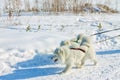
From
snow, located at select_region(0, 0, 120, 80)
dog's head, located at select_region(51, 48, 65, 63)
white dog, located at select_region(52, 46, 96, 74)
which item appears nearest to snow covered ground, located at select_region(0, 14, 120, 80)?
snow, located at select_region(0, 0, 120, 80)

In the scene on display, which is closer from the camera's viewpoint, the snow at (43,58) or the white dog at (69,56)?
the white dog at (69,56)

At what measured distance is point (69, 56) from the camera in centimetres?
461

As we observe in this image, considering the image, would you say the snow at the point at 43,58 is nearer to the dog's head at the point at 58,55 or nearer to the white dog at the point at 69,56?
the white dog at the point at 69,56

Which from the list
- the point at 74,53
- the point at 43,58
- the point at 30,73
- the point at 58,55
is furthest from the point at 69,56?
the point at 43,58

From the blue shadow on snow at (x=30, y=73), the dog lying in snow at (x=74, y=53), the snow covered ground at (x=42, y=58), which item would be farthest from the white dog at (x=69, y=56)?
the blue shadow on snow at (x=30, y=73)

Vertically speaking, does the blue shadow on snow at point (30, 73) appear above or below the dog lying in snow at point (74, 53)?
below

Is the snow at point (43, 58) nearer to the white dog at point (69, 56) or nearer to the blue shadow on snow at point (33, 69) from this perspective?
the blue shadow on snow at point (33, 69)

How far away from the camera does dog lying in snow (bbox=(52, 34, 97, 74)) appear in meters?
4.46

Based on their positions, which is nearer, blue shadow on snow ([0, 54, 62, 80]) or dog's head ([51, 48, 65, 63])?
dog's head ([51, 48, 65, 63])

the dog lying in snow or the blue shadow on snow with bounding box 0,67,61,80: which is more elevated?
the dog lying in snow

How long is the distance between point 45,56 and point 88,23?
4.38m

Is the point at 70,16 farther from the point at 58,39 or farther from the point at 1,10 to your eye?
the point at 58,39

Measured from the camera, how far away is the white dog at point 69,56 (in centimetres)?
445

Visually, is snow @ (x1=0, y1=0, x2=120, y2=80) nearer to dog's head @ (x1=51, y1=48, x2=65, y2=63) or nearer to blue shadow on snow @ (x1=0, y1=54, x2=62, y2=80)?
blue shadow on snow @ (x1=0, y1=54, x2=62, y2=80)
